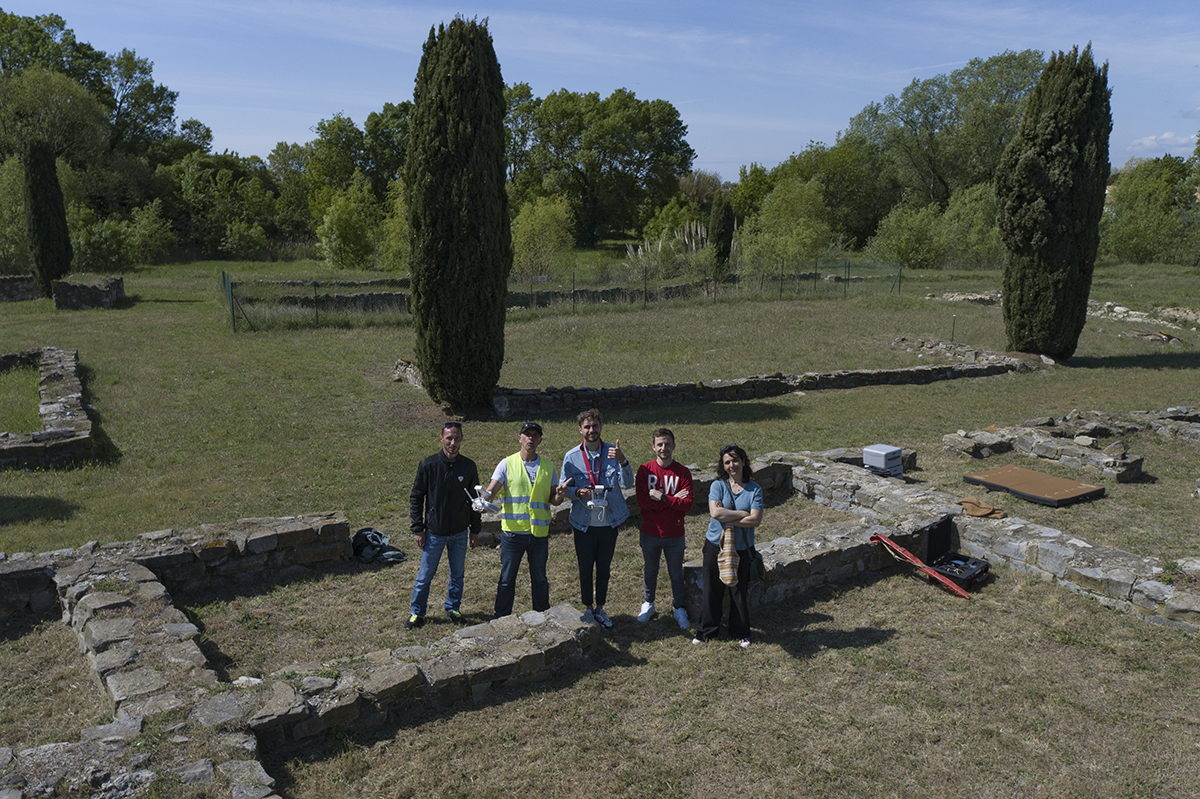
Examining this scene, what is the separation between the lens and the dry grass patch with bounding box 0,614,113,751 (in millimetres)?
4949

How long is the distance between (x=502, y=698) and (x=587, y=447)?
6.46 ft

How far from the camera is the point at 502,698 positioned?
5.30m

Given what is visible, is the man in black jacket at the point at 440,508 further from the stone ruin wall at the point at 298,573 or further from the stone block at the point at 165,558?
the stone block at the point at 165,558

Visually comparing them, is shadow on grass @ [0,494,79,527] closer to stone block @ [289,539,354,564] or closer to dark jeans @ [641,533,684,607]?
stone block @ [289,539,354,564]

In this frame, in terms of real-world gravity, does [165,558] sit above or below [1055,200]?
below

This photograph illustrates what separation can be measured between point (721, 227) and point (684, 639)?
34.5m

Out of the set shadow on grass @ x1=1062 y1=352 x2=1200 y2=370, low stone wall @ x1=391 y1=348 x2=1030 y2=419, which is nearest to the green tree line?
shadow on grass @ x1=1062 y1=352 x2=1200 y2=370

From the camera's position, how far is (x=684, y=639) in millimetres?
6207

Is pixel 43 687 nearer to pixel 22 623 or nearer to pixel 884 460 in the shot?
pixel 22 623

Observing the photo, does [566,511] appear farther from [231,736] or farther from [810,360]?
[810,360]

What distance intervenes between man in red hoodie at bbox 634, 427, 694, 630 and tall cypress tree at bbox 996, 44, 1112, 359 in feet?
55.4

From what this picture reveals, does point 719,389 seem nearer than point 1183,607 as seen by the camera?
No

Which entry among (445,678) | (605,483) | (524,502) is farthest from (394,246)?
(445,678)

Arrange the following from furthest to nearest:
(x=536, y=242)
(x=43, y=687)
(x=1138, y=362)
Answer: (x=536, y=242) < (x=1138, y=362) < (x=43, y=687)
